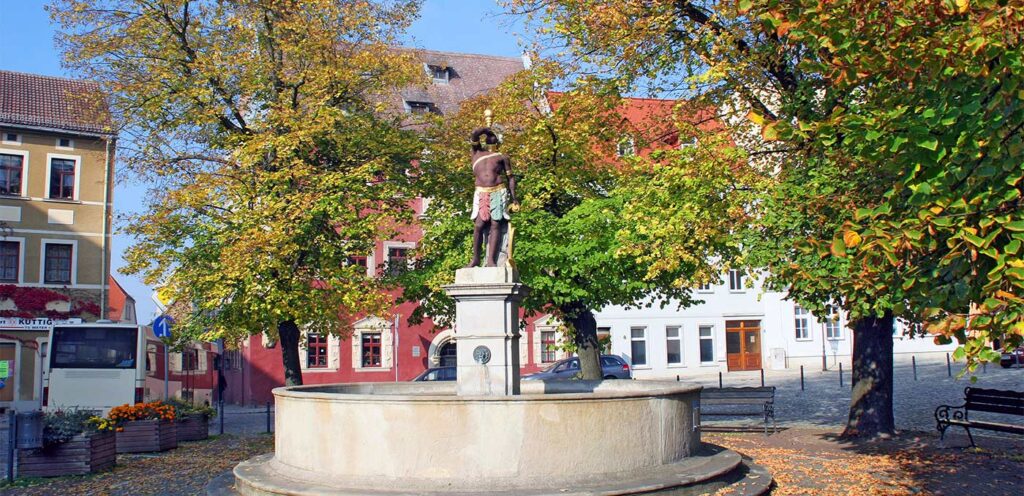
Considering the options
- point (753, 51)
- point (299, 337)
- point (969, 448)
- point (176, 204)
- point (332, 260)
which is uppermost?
point (753, 51)

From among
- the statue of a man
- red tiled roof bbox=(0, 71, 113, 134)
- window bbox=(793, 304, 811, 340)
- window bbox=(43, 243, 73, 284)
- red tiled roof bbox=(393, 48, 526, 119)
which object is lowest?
window bbox=(793, 304, 811, 340)

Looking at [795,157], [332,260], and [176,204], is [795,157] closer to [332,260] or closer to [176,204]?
[332,260]

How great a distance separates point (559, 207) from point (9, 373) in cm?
2222

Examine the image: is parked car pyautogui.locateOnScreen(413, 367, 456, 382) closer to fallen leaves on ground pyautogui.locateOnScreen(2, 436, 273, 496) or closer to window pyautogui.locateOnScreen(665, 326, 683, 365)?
fallen leaves on ground pyautogui.locateOnScreen(2, 436, 273, 496)

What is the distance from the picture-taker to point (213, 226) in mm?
17703

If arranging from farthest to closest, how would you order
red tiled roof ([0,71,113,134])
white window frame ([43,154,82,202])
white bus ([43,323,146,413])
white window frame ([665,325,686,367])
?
white window frame ([665,325,686,367]), white window frame ([43,154,82,202]), red tiled roof ([0,71,113,134]), white bus ([43,323,146,413])

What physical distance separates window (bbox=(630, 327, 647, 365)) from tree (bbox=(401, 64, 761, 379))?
20320 millimetres

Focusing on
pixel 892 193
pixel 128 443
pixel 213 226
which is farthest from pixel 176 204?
pixel 892 193

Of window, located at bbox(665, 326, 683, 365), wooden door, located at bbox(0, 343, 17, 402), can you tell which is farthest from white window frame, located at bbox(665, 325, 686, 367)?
wooden door, located at bbox(0, 343, 17, 402)

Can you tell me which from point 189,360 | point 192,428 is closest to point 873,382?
point 192,428

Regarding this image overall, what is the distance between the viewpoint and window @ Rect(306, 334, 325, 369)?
35.4 m

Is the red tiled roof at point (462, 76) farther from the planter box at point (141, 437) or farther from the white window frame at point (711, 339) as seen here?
the planter box at point (141, 437)

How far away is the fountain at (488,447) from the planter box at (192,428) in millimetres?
8094

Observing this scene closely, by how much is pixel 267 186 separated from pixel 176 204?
73.8 inches
